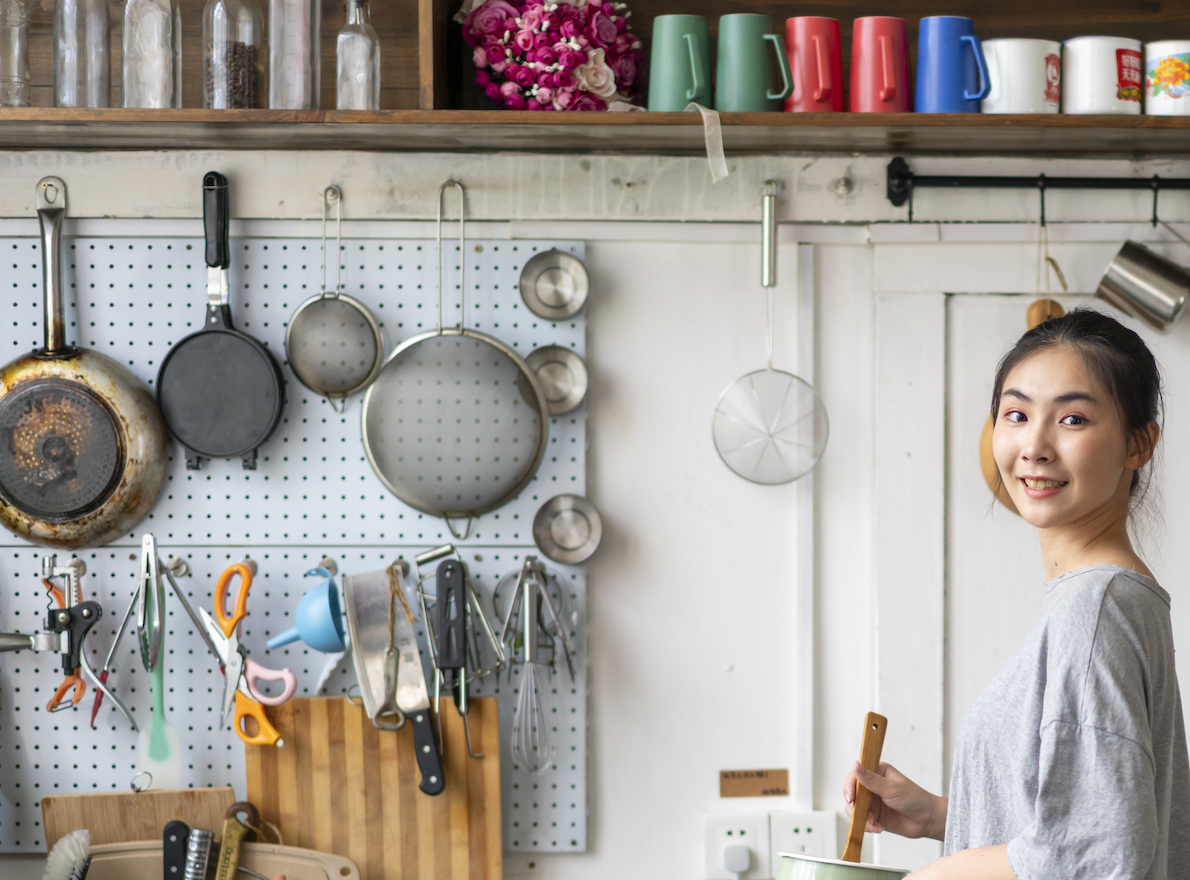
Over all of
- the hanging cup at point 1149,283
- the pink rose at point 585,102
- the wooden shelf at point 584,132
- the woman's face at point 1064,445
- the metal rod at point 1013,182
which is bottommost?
the woman's face at point 1064,445

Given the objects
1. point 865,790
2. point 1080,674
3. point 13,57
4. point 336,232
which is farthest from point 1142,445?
point 13,57

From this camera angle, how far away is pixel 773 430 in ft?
4.75

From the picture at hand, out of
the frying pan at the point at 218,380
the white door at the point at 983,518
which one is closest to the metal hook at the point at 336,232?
the frying pan at the point at 218,380

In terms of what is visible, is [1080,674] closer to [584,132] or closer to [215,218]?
[584,132]

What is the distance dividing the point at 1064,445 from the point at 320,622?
99 cm

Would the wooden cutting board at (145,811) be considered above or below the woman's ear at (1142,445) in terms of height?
below

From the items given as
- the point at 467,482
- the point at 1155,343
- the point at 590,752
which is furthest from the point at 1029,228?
the point at 590,752

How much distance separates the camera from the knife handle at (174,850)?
4.45ft

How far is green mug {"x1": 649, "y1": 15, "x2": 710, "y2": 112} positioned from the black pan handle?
0.64m

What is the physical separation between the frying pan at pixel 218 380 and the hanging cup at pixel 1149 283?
1230 mm

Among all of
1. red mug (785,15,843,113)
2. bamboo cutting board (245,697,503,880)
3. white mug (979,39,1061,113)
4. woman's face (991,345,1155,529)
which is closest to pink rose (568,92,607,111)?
red mug (785,15,843,113)

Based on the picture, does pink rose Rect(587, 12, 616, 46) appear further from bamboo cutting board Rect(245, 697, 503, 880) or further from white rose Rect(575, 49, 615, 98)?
bamboo cutting board Rect(245, 697, 503, 880)

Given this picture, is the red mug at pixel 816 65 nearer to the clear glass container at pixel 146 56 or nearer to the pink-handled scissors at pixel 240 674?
the clear glass container at pixel 146 56

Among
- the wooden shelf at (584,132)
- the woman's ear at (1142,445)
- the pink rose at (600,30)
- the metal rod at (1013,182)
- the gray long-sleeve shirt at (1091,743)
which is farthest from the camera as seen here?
the metal rod at (1013,182)
